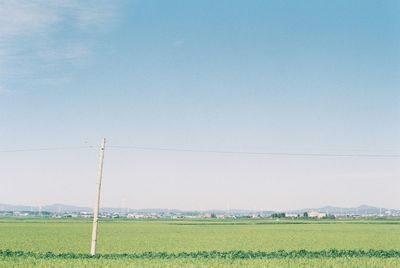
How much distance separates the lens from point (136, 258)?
27906mm

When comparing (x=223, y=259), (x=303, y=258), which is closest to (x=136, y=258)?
(x=223, y=259)

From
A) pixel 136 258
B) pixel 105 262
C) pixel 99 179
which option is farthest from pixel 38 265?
pixel 99 179

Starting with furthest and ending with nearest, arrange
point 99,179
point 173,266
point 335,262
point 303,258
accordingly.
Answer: point 99,179 → point 303,258 → point 335,262 → point 173,266

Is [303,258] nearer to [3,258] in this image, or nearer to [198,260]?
[198,260]

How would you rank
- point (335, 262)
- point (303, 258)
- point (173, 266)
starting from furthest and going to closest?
point (303, 258) → point (335, 262) → point (173, 266)

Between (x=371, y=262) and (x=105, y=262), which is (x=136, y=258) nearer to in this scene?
(x=105, y=262)

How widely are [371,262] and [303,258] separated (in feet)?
12.0

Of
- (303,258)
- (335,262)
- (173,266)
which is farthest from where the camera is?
(303,258)

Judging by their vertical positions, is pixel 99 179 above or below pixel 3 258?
above

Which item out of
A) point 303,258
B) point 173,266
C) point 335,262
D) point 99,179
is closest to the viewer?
point 173,266

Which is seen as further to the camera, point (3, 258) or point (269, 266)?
point (3, 258)

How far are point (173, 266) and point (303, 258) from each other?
8270mm

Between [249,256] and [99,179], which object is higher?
[99,179]

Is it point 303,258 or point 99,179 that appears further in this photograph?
point 99,179
